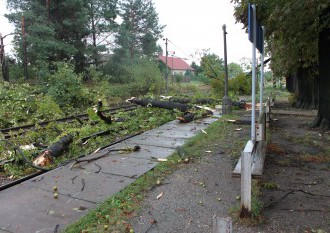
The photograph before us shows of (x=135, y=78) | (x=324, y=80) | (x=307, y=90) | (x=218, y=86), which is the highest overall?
(x=135, y=78)

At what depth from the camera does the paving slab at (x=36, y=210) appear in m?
3.86

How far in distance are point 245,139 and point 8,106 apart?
38.6ft

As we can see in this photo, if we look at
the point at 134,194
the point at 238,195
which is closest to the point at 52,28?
the point at 134,194

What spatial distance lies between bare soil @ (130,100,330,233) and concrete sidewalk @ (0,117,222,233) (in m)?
0.81

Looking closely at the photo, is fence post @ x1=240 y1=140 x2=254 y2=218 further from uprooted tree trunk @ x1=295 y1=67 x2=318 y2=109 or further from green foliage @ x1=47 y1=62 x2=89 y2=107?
green foliage @ x1=47 y1=62 x2=89 y2=107

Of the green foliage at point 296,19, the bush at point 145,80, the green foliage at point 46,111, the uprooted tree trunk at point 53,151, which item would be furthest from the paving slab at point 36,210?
the bush at point 145,80

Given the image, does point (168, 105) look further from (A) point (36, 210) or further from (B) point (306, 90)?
(A) point (36, 210)

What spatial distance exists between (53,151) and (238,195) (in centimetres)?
452

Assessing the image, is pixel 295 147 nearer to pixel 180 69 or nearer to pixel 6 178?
pixel 6 178

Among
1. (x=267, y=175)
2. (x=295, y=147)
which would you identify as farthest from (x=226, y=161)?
(x=295, y=147)

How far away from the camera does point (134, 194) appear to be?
15.9ft

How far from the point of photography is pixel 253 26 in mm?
4375

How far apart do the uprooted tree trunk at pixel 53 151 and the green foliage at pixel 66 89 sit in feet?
37.2

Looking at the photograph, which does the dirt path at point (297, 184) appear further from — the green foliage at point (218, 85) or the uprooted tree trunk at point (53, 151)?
the green foliage at point (218, 85)
